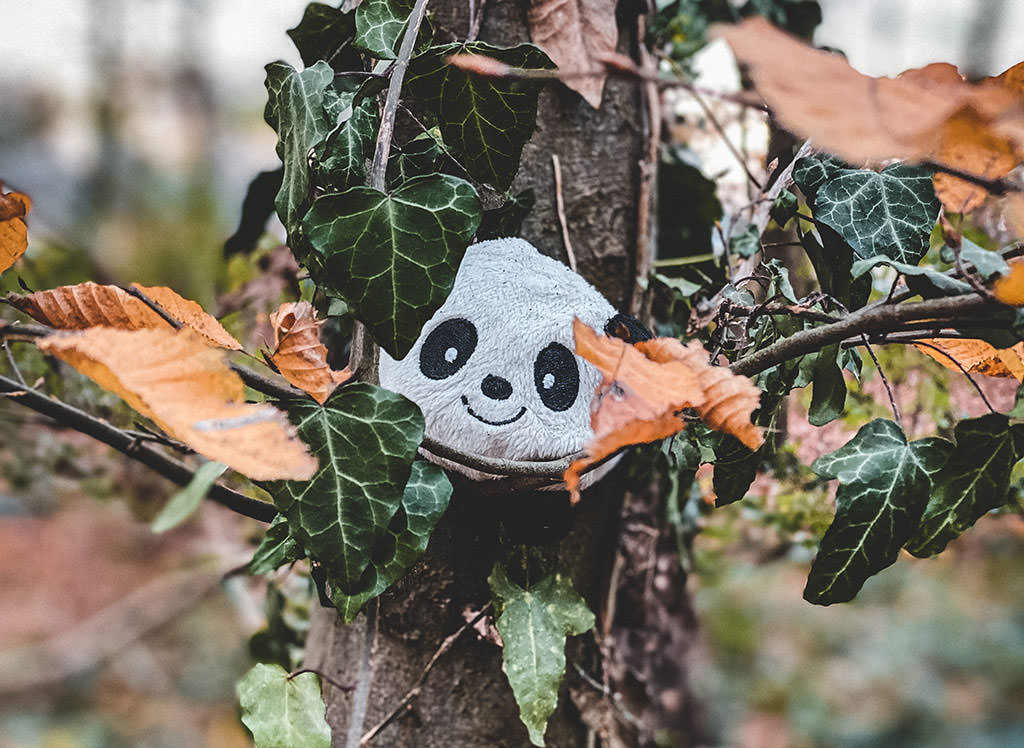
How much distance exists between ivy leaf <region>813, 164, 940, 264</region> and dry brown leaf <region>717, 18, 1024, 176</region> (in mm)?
185

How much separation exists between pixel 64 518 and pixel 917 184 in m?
3.67

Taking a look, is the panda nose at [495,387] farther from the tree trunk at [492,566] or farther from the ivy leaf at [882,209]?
the ivy leaf at [882,209]

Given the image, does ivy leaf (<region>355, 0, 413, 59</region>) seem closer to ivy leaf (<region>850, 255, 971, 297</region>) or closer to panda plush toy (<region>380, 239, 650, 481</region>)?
panda plush toy (<region>380, 239, 650, 481</region>)

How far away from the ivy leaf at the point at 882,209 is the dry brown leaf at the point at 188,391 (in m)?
0.37

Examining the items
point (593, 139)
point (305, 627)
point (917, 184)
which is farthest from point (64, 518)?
point (917, 184)

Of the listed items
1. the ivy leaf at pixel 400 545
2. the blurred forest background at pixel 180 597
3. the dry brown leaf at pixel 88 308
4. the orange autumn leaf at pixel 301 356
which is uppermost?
the dry brown leaf at pixel 88 308

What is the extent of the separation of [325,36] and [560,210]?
9.3 inches

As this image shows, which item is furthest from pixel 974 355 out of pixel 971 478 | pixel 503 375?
pixel 503 375

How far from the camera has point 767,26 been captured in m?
0.28

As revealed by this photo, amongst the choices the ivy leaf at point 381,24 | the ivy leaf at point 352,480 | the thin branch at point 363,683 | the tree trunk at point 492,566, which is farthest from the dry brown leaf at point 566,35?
the thin branch at point 363,683

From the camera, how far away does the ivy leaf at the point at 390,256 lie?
42 centimetres

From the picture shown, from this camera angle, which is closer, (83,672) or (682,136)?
(682,136)

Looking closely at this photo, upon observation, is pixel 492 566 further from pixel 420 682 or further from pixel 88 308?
pixel 88 308

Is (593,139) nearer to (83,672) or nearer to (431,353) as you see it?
Result: (431,353)
